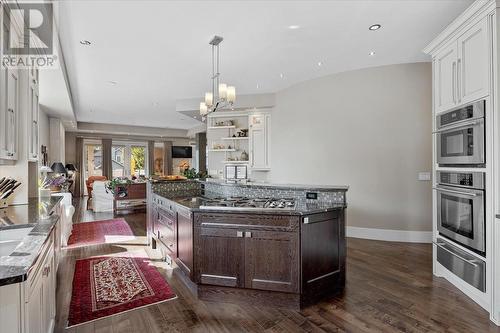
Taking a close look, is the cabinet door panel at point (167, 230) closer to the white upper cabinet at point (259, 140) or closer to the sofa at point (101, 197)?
the white upper cabinet at point (259, 140)

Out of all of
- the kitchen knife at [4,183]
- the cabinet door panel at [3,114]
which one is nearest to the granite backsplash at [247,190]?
the kitchen knife at [4,183]

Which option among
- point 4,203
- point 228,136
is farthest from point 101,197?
point 4,203

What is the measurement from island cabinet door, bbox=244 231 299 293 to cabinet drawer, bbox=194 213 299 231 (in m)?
0.06

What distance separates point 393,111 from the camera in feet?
15.6

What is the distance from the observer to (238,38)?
3635mm

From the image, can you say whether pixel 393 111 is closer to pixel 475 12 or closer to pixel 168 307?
pixel 475 12

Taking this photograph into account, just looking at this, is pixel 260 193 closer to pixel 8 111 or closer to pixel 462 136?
pixel 462 136

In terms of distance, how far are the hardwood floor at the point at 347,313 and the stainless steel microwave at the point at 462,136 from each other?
1332mm

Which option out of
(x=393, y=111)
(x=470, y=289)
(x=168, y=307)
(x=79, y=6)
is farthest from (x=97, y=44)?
(x=470, y=289)

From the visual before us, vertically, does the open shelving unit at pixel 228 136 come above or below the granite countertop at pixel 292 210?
above

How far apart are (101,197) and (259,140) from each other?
484 centimetres

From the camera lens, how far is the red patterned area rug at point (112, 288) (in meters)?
2.49

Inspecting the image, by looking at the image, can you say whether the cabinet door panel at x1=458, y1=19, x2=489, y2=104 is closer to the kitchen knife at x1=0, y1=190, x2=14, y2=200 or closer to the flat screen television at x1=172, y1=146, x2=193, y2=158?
the kitchen knife at x1=0, y1=190, x2=14, y2=200

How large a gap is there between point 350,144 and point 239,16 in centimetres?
310
